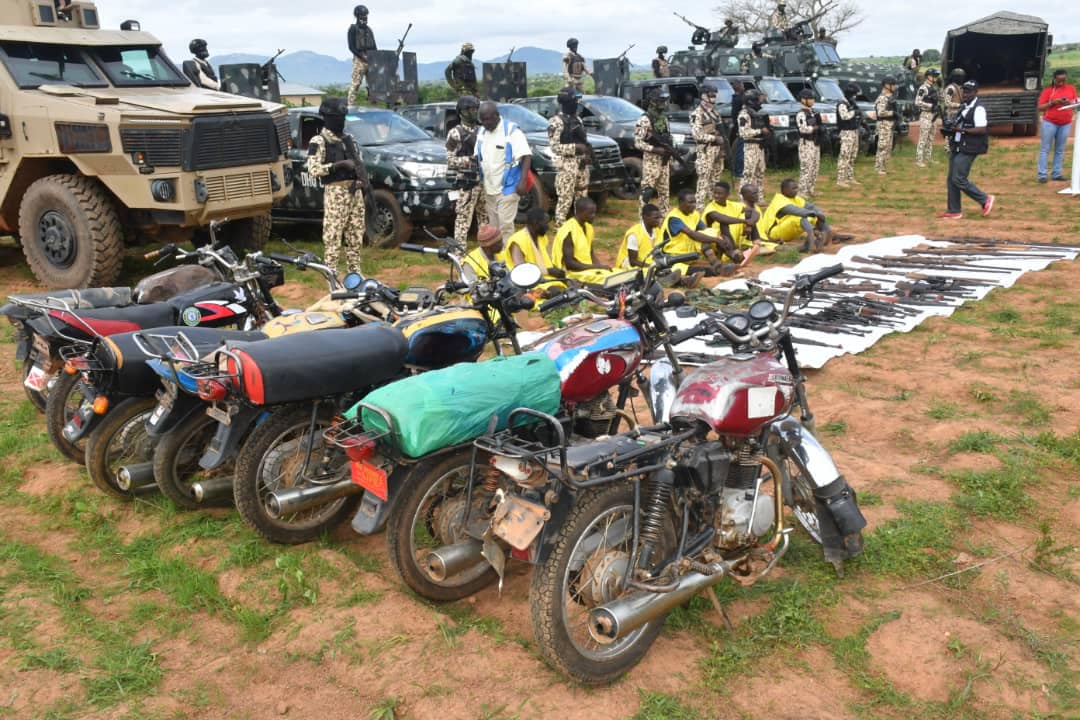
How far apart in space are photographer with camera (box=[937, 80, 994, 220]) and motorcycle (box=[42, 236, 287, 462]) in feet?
31.1

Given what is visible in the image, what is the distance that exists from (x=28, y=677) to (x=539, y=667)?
6.04 ft

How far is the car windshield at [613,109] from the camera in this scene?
45.9 feet

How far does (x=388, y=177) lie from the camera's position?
10.3 meters

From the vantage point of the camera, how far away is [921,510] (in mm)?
4277

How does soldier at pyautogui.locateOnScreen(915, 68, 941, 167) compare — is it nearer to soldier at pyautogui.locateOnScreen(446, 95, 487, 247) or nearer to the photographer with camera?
the photographer with camera

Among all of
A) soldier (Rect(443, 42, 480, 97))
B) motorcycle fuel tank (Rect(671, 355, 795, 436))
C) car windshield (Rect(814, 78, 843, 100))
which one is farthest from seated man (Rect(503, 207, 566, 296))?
car windshield (Rect(814, 78, 843, 100))

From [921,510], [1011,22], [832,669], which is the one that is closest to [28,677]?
[832,669]

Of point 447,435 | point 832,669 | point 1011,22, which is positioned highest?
point 1011,22

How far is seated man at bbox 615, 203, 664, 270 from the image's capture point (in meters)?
8.49

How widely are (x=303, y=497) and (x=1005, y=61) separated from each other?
74.9 feet

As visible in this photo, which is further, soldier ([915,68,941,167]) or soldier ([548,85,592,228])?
soldier ([915,68,941,167])

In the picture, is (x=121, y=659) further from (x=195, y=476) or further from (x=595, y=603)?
(x=595, y=603)

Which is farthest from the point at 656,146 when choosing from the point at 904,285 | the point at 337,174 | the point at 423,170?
the point at 337,174

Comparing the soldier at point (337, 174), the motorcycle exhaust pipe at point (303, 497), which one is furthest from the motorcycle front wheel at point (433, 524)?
the soldier at point (337, 174)
